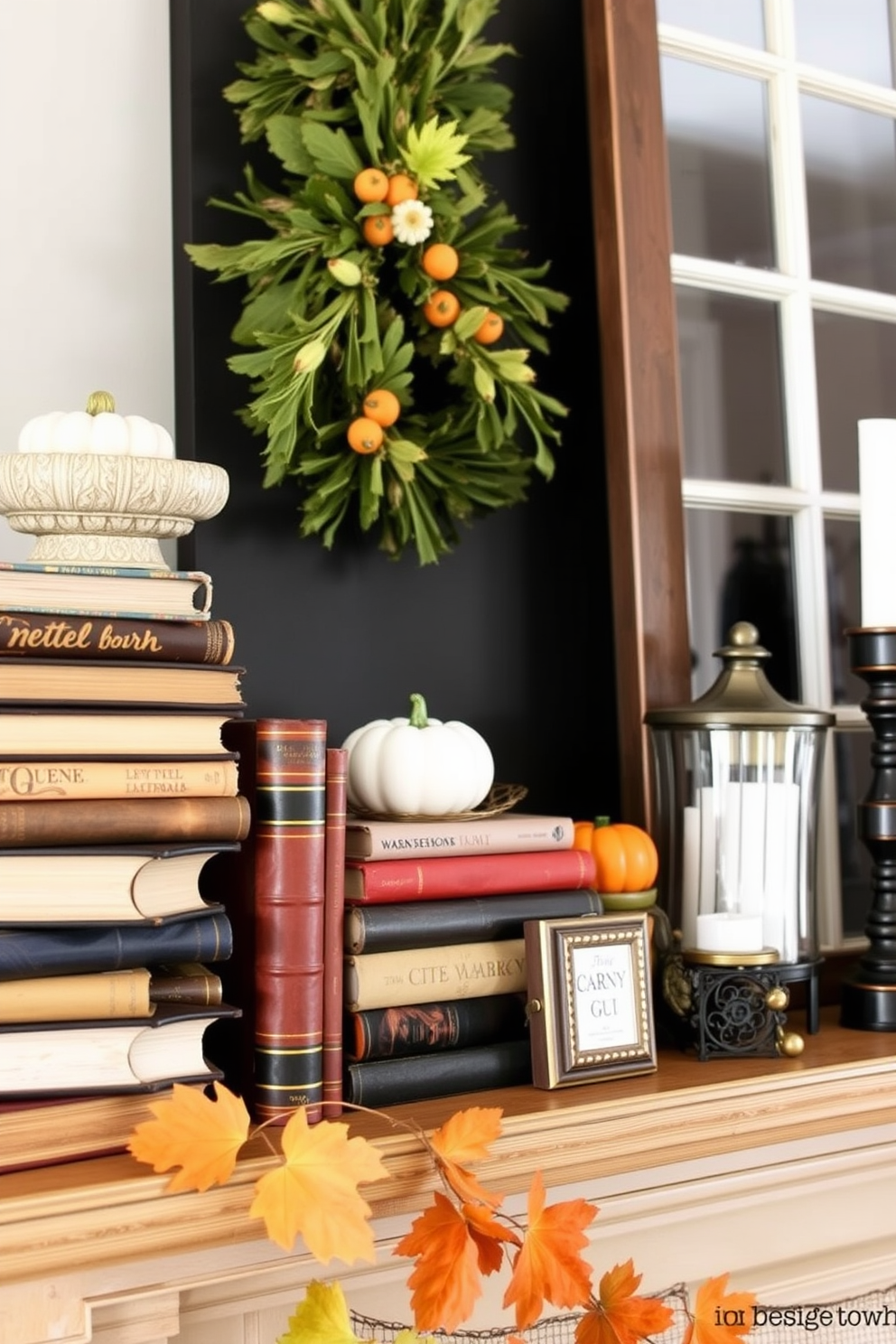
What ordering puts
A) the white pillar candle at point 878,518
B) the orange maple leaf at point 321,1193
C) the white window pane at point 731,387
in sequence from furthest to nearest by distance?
the white window pane at point 731,387 < the white pillar candle at point 878,518 < the orange maple leaf at point 321,1193

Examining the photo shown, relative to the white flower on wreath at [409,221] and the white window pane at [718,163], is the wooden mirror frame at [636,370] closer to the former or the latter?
the white window pane at [718,163]

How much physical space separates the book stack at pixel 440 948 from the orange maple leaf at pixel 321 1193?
179 millimetres

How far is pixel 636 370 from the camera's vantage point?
4.39 ft

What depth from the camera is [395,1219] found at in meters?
0.98

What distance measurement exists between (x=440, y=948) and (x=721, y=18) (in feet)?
3.69

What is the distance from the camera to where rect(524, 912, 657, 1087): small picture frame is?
103 centimetres

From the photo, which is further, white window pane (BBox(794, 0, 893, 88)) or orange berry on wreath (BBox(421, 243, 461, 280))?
white window pane (BBox(794, 0, 893, 88))

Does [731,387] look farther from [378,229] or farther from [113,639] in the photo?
[113,639]

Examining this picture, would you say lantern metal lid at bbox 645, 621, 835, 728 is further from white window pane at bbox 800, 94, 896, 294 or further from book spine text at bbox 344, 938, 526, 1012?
white window pane at bbox 800, 94, 896, 294

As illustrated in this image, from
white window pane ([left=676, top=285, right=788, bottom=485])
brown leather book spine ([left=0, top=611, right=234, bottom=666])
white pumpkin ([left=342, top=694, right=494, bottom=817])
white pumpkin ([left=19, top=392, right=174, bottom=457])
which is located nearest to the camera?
brown leather book spine ([left=0, top=611, right=234, bottom=666])

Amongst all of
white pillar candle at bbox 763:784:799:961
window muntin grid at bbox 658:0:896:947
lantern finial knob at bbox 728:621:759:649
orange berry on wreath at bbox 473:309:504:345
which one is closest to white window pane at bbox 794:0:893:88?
window muntin grid at bbox 658:0:896:947

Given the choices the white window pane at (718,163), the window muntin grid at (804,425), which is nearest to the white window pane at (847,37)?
the window muntin grid at (804,425)

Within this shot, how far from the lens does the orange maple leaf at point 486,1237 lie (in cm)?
84

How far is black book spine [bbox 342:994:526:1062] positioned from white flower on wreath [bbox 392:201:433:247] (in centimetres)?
68
